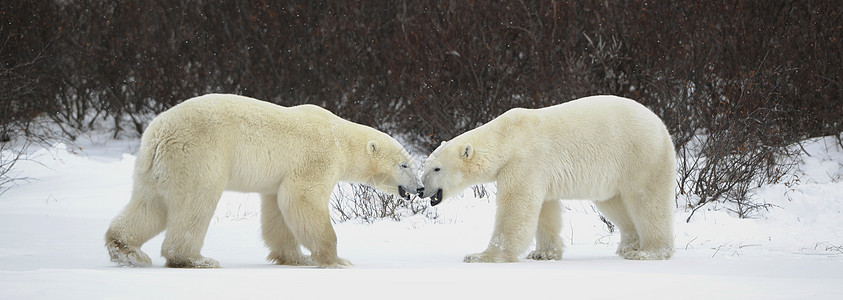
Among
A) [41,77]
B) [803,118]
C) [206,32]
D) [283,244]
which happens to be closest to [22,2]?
[41,77]

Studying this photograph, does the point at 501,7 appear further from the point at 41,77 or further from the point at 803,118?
the point at 41,77

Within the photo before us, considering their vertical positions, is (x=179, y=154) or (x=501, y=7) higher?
(x=501, y=7)

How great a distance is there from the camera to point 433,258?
5457 millimetres

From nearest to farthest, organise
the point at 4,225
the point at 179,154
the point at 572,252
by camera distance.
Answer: the point at 179,154
the point at 572,252
the point at 4,225

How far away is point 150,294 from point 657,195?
333cm

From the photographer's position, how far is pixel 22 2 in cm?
1470

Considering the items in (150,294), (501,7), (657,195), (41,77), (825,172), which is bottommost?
(150,294)

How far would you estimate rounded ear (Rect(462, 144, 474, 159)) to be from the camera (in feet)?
18.0

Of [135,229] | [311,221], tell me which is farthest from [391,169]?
[135,229]

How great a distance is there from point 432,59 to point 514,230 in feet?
24.7

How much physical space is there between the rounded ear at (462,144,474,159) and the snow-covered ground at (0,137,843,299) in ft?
2.24

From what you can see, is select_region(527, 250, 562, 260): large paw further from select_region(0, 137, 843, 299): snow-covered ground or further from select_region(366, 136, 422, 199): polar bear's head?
select_region(366, 136, 422, 199): polar bear's head

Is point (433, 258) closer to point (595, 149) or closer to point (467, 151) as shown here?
point (467, 151)

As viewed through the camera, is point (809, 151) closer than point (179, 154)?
No
